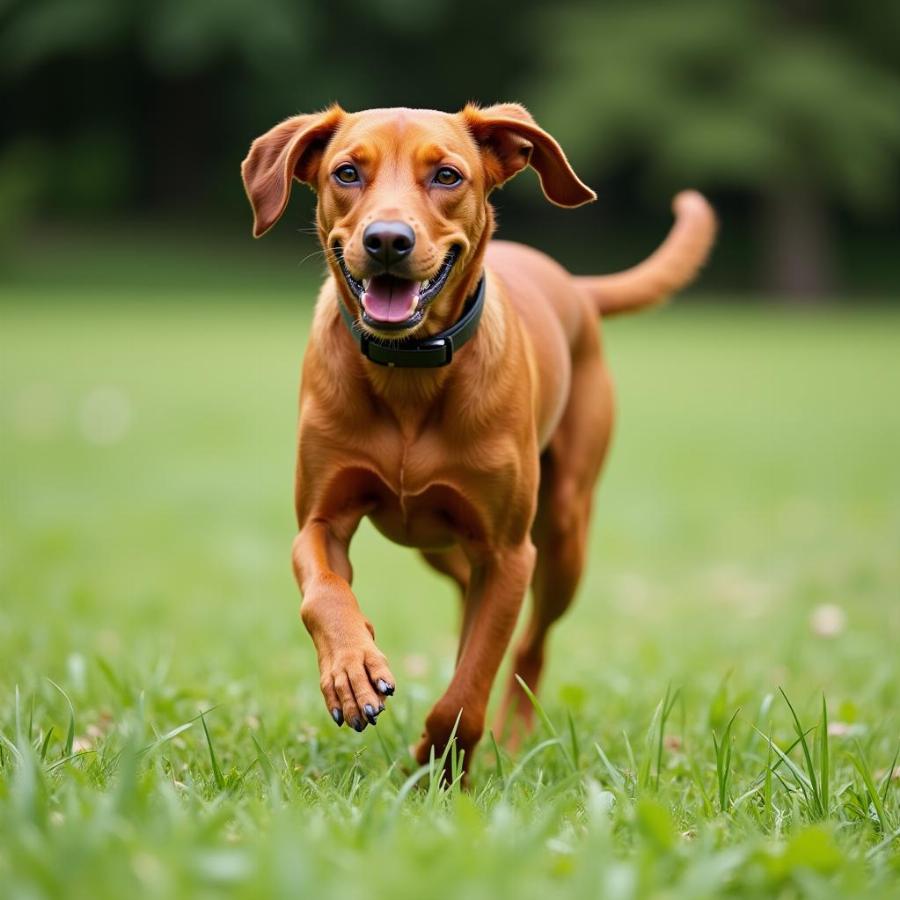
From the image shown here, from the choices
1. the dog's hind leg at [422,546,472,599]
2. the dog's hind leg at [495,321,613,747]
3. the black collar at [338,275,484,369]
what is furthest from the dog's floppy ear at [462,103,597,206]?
the dog's hind leg at [422,546,472,599]

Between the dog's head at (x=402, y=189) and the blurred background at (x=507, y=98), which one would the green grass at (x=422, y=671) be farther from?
the blurred background at (x=507, y=98)

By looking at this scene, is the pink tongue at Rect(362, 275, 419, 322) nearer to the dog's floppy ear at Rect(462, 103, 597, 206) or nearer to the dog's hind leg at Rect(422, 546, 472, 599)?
the dog's floppy ear at Rect(462, 103, 597, 206)

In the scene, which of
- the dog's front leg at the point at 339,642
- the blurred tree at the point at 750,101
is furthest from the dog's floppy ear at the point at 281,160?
the blurred tree at the point at 750,101

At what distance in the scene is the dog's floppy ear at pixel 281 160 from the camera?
12.1ft

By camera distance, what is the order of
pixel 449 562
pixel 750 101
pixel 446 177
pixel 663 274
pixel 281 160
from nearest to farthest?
pixel 446 177
pixel 281 160
pixel 449 562
pixel 663 274
pixel 750 101

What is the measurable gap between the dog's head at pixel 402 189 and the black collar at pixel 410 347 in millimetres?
58

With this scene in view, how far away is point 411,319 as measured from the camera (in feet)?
11.2

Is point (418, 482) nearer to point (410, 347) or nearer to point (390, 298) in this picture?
point (410, 347)

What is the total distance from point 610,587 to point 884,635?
191 centimetres

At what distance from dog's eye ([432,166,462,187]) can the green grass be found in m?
1.43

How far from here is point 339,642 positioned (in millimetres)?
3252

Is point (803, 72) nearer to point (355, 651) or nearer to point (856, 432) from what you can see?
point (856, 432)

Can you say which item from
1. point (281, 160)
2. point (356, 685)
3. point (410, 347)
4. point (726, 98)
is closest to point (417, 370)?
point (410, 347)

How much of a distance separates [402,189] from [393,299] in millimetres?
302
